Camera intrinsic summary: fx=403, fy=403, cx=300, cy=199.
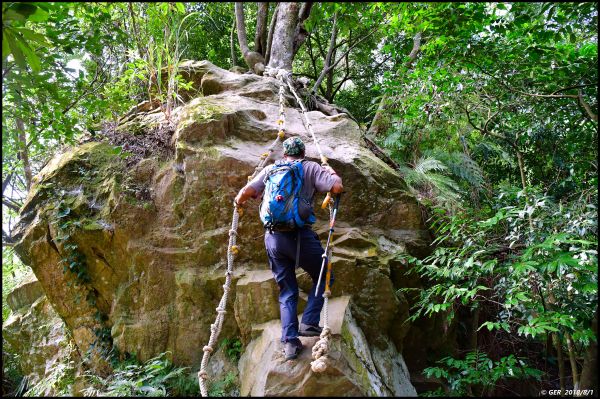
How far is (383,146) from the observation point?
8047mm

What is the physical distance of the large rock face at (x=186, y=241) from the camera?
16.4ft

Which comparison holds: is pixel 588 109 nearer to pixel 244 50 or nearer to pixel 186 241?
pixel 186 241

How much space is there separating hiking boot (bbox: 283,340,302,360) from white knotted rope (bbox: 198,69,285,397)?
29.2 inches

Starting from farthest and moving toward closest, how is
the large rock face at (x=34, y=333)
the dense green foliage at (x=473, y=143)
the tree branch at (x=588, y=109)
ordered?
1. the large rock face at (x=34, y=333)
2. the tree branch at (x=588, y=109)
3. the dense green foliage at (x=473, y=143)

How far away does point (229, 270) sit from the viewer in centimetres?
449

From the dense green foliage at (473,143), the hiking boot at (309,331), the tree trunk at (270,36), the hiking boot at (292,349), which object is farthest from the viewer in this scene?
the tree trunk at (270,36)

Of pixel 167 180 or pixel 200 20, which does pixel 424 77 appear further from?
pixel 200 20

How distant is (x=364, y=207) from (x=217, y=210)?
203 cm

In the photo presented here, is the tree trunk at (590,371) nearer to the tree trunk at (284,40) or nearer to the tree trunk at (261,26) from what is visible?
the tree trunk at (284,40)

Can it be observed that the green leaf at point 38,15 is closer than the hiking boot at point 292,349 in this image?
Yes

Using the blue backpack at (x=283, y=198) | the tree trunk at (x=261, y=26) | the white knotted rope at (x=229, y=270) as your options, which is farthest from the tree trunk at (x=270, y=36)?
the blue backpack at (x=283, y=198)

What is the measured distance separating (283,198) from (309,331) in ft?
4.42

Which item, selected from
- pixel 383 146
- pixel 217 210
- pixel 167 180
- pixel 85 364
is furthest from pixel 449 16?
pixel 85 364

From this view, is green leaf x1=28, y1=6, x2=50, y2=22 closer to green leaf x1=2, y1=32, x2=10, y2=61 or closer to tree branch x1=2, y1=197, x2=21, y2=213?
green leaf x1=2, y1=32, x2=10, y2=61
